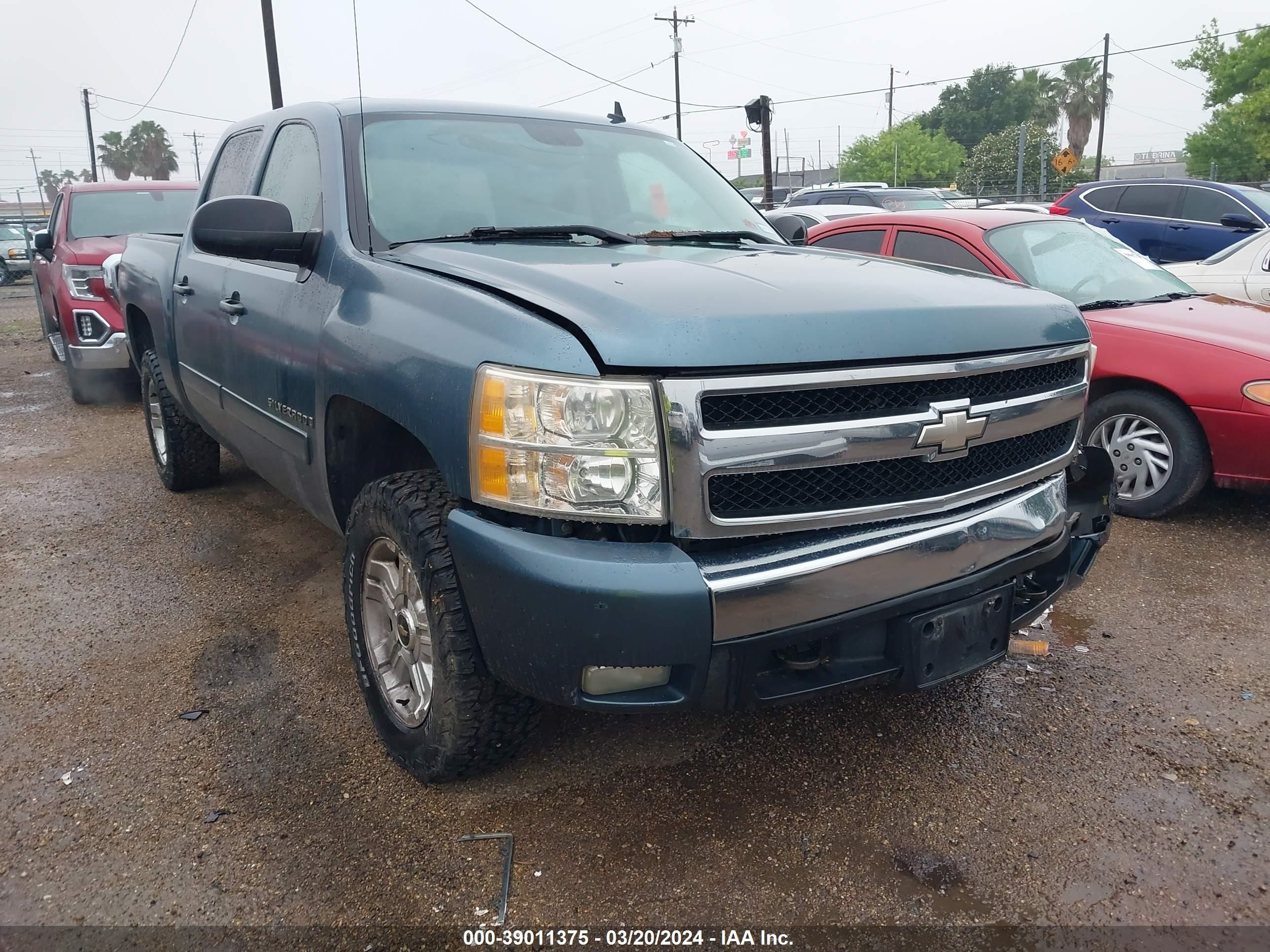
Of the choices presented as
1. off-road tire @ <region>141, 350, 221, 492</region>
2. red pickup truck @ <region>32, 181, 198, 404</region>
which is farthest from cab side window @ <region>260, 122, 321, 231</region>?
red pickup truck @ <region>32, 181, 198, 404</region>

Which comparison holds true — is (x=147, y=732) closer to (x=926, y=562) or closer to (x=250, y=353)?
(x=250, y=353)

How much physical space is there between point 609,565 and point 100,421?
7014 mm

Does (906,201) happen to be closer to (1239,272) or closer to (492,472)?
(1239,272)

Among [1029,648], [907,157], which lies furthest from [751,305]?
[907,157]

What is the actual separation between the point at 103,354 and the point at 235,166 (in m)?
4.59

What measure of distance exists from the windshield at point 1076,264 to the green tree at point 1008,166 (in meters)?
50.2

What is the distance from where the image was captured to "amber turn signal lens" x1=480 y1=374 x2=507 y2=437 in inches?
81.7

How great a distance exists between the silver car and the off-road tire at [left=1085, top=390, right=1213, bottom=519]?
25420mm

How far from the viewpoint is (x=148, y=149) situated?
77.4 metres

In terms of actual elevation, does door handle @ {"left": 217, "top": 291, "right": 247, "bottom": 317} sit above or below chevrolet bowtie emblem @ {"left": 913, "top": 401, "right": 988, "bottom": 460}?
above

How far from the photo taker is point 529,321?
2.12 m

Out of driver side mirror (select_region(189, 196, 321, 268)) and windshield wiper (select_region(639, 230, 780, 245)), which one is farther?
windshield wiper (select_region(639, 230, 780, 245))

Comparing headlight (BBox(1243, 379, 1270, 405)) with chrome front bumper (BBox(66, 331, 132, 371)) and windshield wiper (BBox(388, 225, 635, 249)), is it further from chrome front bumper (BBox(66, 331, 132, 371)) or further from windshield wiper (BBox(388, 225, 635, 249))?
chrome front bumper (BBox(66, 331, 132, 371))

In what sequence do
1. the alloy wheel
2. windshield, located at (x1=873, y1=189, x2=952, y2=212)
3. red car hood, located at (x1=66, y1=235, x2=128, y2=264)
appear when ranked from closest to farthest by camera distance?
the alloy wheel → red car hood, located at (x1=66, y1=235, x2=128, y2=264) → windshield, located at (x1=873, y1=189, x2=952, y2=212)
